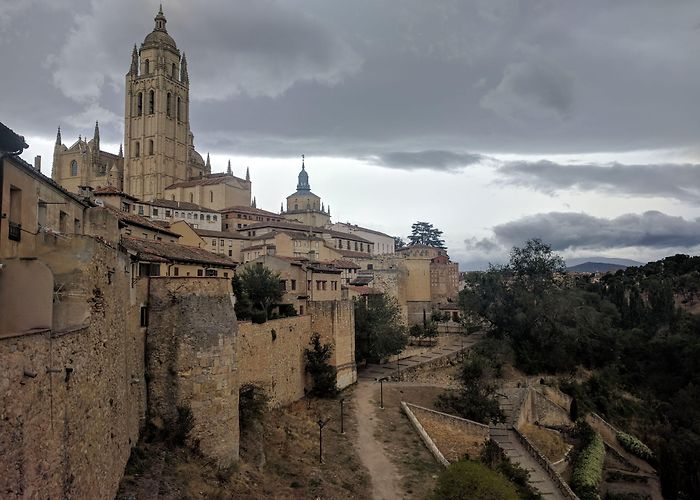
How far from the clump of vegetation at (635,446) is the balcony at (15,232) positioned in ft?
147

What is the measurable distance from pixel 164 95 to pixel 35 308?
9001 cm

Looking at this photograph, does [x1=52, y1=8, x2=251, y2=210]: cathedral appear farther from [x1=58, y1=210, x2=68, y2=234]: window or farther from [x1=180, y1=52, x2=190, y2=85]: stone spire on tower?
[x1=58, y1=210, x2=68, y2=234]: window

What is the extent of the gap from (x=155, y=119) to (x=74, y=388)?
3564 inches

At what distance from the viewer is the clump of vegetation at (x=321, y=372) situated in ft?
116

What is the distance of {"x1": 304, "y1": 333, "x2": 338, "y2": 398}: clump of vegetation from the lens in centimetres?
3525

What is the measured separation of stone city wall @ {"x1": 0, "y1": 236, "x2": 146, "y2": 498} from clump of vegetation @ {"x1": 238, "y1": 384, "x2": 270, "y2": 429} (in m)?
6.43

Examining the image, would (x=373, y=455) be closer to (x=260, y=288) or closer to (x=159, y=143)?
(x=260, y=288)

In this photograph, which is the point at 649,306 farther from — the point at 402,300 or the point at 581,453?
the point at 581,453

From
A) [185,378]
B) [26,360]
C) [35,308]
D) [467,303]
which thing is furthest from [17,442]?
[467,303]

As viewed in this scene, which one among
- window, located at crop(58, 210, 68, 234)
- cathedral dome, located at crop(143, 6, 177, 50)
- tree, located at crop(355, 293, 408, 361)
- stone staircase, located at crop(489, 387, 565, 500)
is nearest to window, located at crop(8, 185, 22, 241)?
window, located at crop(58, 210, 68, 234)

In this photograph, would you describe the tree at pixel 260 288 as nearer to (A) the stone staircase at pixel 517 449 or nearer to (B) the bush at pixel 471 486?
(A) the stone staircase at pixel 517 449

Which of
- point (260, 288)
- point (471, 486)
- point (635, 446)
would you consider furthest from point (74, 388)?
point (635, 446)

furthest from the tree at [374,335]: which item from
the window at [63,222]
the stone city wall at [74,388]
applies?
the window at [63,222]

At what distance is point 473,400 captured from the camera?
38.2 meters
